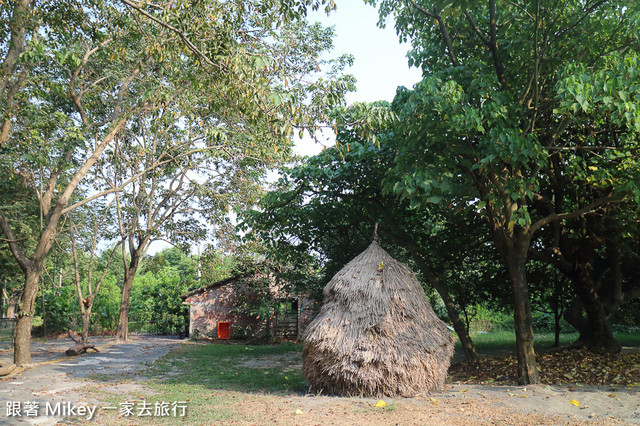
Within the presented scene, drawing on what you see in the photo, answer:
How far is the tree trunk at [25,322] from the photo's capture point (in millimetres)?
11797

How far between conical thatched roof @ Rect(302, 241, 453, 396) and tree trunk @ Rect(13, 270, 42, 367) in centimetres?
790

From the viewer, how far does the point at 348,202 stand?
11922 millimetres

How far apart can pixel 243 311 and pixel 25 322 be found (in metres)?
12.1

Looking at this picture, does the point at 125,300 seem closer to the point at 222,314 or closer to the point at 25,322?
the point at 222,314

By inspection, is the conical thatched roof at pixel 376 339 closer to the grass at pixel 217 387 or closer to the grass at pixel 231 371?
the grass at pixel 217 387

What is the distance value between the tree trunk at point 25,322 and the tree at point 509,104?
9.80 m

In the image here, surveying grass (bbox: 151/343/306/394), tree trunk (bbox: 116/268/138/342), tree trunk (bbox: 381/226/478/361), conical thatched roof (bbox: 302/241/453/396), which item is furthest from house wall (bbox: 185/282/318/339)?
conical thatched roof (bbox: 302/241/453/396)

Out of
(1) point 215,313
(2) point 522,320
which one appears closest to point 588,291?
(2) point 522,320

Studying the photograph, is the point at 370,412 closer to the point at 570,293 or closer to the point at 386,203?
the point at 386,203

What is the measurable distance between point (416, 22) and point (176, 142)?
31.2 ft

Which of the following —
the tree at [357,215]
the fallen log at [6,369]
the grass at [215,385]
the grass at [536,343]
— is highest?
the tree at [357,215]

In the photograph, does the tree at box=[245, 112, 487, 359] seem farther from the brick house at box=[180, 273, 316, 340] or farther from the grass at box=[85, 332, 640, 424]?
the brick house at box=[180, 273, 316, 340]

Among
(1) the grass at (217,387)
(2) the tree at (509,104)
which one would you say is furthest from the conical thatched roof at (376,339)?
(2) the tree at (509,104)

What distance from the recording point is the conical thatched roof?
298 inches
